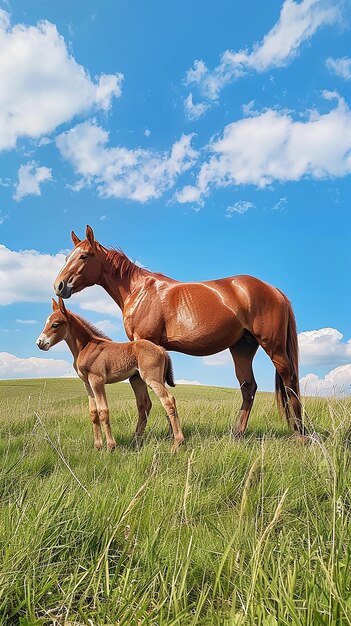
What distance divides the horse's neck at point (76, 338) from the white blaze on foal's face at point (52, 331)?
5.9 inches

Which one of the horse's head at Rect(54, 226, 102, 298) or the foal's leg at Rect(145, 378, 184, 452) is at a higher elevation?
the horse's head at Rect(54, 226, 102, 298)

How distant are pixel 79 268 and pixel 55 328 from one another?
3.03 feet

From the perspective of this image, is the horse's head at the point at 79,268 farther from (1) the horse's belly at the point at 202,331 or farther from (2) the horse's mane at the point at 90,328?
(1) the horse's belly at the point at 202,331

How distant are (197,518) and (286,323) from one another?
3917 millimetres

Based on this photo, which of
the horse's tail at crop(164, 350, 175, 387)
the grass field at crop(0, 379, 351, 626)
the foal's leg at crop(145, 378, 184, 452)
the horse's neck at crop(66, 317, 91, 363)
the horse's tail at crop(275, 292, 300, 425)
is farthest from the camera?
the horse's tail at crop(275, 292, 300, 425)

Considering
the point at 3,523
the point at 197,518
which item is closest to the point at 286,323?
the point at 197,518

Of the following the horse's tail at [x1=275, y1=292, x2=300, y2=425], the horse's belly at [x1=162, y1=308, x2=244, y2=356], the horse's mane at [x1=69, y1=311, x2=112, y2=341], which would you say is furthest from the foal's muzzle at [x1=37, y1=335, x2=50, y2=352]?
the horse's tail at [x1=275, y1=292, x2=300, y2=425]

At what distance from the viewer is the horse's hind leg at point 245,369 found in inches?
282

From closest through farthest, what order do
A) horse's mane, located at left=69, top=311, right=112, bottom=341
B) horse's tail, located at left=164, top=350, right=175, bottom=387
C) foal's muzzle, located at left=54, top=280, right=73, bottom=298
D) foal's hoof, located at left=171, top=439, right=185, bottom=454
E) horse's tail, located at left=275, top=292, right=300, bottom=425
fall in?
foal's hoof, located at left=171, top=439, right=185, bottom=454, foal's muzzle, located at left=54, top=280, right=73, bottom=298, horse's tail, located at left=164, top=350, right=175, bottom=387, horse's mane, located at left=69, top=311, right=112, bottom=341, horse's tail, located at left=275, top=292, right=300, bottom=425

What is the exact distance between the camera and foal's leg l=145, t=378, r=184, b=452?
5.88 m

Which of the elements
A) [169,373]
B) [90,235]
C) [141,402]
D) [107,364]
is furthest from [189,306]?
[90,235]

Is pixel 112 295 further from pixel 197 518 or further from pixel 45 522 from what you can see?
pixel 45 522

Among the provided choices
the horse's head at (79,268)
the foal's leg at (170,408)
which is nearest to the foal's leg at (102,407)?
the foal's leg at (170,408)

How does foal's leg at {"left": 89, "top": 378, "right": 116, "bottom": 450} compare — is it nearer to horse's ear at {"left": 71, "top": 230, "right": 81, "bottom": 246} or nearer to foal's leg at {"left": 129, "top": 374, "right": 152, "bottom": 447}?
foal's leg at {"left": 129, "top": 374, "right": 152, "bottom": 447}
